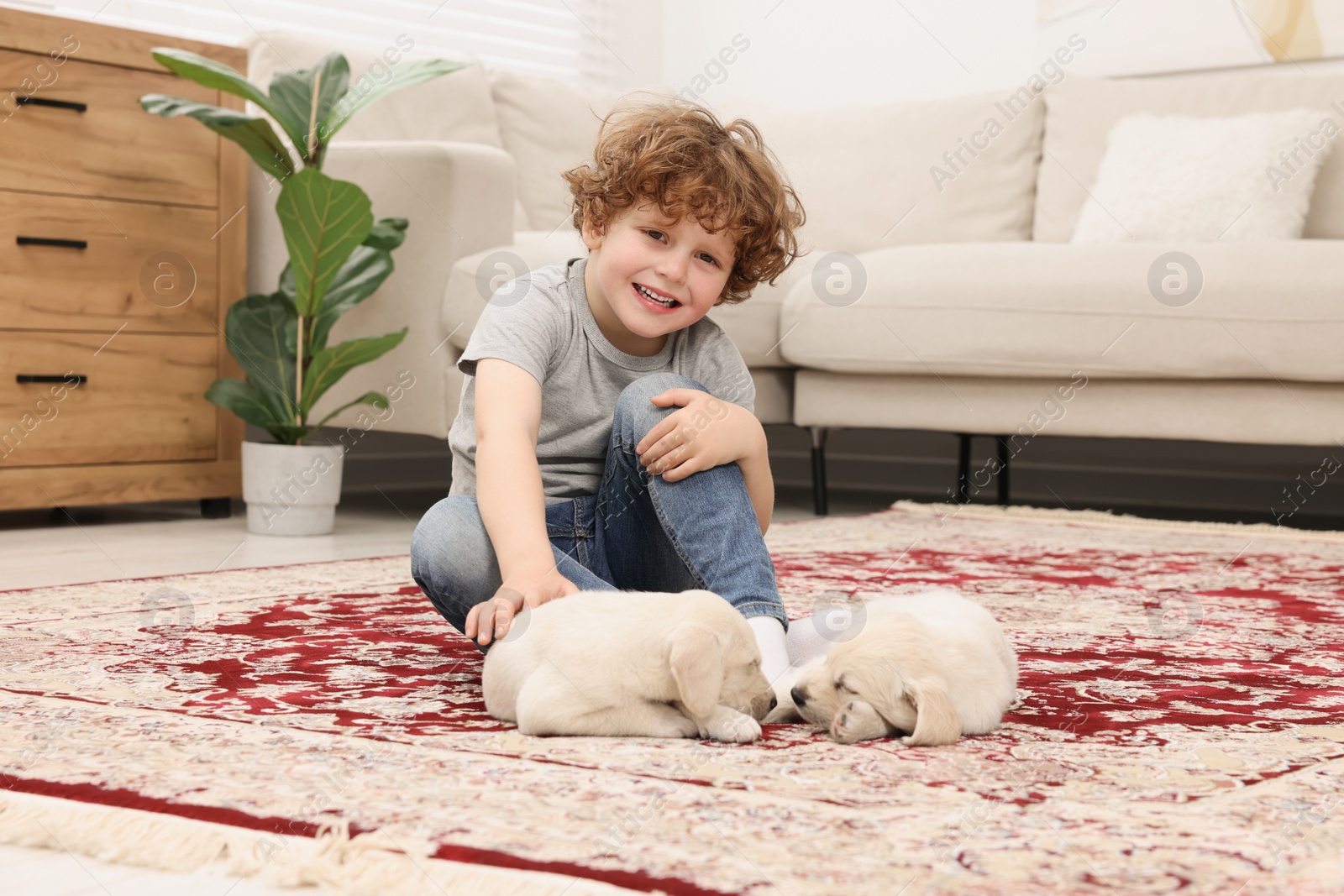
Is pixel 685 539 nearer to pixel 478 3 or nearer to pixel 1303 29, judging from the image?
pixel 1303 29

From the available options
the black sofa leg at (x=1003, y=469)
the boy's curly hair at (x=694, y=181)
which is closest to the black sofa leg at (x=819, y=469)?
the black sofa leg at (x=1003, y=469)

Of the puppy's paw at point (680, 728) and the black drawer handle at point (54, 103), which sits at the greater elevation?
the black drawer handle at point (54, 103)

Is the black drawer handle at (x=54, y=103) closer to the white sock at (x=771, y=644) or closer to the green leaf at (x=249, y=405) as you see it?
the green leaf at (x=249, y=405)

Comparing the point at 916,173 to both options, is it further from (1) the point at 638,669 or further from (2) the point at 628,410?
(1) the point at 638,669

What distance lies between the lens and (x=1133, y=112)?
353 cm

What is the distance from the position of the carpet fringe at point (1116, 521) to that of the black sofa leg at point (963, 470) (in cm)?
19

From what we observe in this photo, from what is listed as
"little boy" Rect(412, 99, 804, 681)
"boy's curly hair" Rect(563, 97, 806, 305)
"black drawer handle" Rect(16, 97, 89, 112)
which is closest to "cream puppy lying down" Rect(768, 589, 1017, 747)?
"little boy" Rect(412, 99, 804, 681)

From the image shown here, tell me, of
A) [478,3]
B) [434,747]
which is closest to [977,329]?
[434,747]

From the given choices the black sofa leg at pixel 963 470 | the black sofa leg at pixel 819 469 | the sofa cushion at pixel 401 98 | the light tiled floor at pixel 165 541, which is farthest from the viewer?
the black sofa leg at pixel 963 470

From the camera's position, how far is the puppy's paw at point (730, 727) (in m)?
1.06

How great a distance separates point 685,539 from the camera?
1.31 metres

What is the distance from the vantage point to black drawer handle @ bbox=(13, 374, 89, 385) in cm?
265

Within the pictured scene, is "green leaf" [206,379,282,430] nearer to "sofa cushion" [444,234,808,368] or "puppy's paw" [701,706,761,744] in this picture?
"sofa cushion" [444,234,808,368]

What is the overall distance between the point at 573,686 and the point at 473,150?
2.02 m
